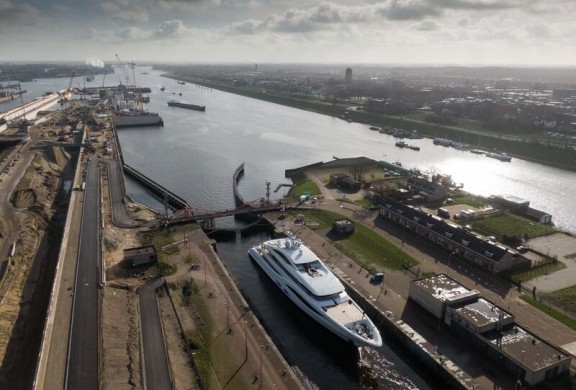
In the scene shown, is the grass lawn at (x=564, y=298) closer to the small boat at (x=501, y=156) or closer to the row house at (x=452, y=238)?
the row house at (x=452, y=238)

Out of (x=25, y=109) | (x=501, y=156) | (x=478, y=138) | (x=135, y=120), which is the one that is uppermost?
(x=25, y=109)

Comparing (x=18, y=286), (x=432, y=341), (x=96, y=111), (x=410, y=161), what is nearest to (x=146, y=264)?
(x=18, y=286)

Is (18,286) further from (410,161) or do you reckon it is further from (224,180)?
(410,161)

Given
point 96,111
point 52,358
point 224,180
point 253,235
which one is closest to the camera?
point 52,358

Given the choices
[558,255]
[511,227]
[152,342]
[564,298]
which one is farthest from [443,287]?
[152,342]

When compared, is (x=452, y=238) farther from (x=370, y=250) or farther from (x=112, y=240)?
(x=112, y=240)
